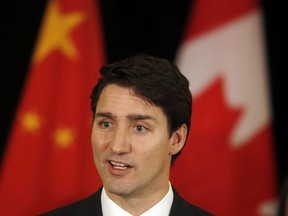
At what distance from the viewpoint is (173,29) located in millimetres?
2229

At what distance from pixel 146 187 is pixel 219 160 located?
0.82 m

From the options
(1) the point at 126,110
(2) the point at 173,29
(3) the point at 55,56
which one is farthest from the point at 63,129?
(1) the point at 126,110

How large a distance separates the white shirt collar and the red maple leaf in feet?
2.32

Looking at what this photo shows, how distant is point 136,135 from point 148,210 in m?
0.17

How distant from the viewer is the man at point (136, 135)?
1.39 m

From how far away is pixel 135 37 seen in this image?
2.20m

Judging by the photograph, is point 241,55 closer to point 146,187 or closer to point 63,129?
point 63,129

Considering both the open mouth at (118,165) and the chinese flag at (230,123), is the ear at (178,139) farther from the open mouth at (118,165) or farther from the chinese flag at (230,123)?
the chinese flag at (230,123)

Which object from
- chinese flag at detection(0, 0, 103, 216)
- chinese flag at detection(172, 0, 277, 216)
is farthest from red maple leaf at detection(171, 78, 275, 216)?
chinese flag at detection(0, 0, 103, 216)

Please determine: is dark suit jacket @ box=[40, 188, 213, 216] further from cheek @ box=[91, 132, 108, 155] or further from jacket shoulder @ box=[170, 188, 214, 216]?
cheek @ box=[91, 132, 108, 155]

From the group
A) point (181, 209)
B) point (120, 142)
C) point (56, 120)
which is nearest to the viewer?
point (120, 142)

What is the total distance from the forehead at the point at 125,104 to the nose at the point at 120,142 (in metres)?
0.04

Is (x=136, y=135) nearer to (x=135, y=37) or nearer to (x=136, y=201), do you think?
(x=136, y=201)

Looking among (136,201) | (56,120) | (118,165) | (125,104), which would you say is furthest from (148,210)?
(56,120)
